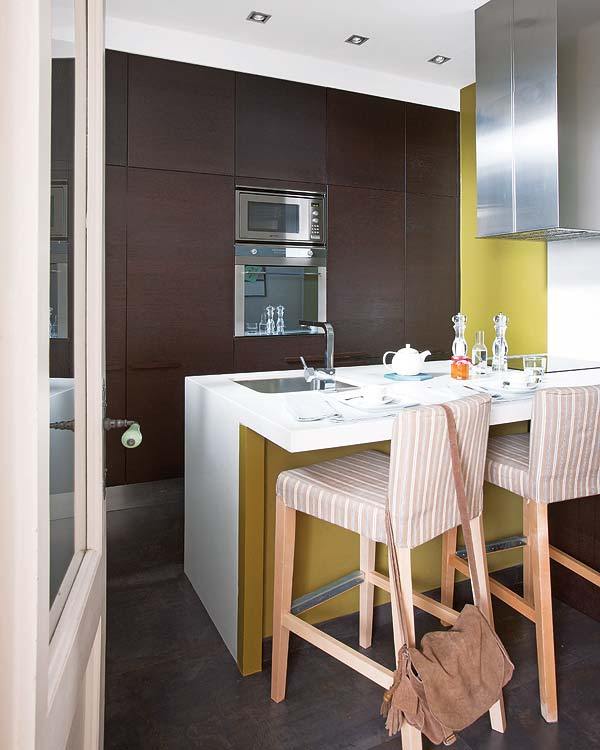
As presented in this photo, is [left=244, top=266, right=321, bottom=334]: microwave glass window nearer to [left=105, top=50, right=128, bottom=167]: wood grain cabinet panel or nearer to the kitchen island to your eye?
[left=105, top=50, right=128, bottom=167]: wood grain cabinet panel

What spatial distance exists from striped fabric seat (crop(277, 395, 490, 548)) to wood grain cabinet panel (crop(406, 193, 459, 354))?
2.51 metres

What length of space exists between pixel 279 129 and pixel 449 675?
3.20 metres

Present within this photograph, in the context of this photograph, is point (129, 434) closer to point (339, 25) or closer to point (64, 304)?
point (64, 304)

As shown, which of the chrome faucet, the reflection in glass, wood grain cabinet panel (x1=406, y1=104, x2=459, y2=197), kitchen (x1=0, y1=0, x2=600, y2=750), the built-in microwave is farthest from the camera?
wood grain cabinet panel (x1=406, y1=104, x2=459, y2=197)

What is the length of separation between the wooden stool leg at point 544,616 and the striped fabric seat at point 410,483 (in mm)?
194

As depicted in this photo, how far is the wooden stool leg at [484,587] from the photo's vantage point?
5.45 feet

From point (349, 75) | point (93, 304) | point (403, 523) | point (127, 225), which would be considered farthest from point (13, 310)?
point (349, 75)

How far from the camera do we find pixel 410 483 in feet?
4.91

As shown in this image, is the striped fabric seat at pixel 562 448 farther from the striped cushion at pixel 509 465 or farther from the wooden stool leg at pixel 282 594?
the wooden stool leg at pixel 282 594

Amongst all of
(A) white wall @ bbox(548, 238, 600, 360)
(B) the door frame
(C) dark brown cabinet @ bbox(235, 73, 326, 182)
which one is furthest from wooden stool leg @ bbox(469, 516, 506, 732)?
(C) dark brown cabinet @ bbox(235, 73, 326, 182)

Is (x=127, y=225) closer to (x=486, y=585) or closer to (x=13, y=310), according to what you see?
(x=486, y=585)

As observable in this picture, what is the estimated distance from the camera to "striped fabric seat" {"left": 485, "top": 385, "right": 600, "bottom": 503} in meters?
1.70

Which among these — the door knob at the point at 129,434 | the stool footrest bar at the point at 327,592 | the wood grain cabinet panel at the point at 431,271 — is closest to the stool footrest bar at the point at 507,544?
the stool footrest bar at the point at 327,592

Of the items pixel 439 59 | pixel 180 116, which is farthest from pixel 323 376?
pixel 439 59
